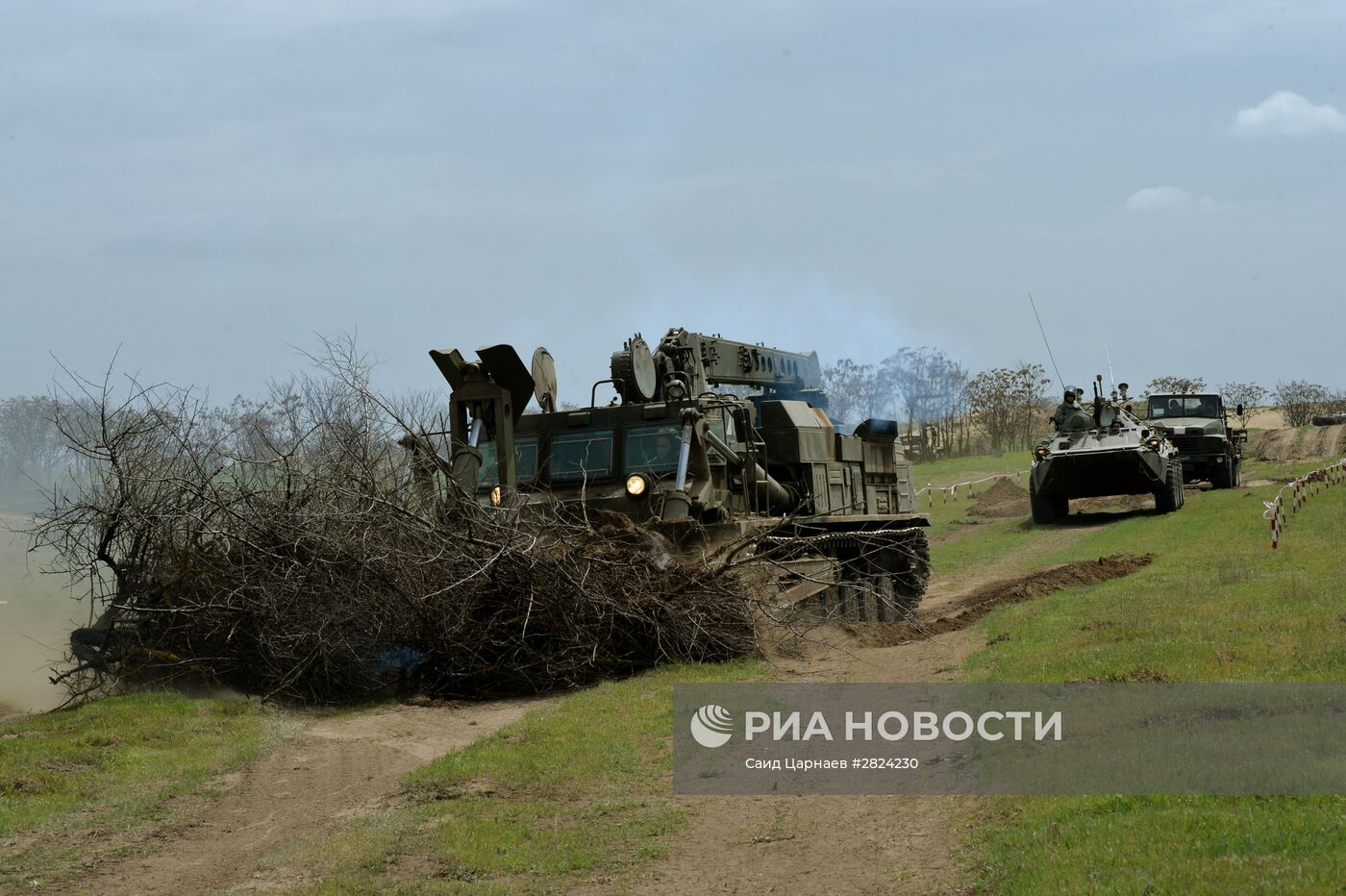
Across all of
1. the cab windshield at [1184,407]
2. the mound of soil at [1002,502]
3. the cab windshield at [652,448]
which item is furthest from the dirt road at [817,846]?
the cab windshield at [1184,407]

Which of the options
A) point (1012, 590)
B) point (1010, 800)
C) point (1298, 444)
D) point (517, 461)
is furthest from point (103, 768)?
point (1298, 444)

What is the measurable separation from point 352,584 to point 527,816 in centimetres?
408

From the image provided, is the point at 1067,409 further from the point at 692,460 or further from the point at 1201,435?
the point at 692,460

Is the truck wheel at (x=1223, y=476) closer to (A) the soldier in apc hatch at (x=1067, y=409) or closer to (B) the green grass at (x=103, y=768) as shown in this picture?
(A) the soldier in apc hatch at (x=1067, y=409)

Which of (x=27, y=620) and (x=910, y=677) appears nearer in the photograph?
(x=910, y=677)

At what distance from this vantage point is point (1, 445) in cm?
3875

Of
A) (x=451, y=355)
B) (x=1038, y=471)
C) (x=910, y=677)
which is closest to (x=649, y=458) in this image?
(x=451, y=355)

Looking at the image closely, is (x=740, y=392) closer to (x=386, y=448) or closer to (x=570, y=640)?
(x=386, y=448)

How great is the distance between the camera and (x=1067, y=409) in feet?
82.5

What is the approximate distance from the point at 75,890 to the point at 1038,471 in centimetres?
2113

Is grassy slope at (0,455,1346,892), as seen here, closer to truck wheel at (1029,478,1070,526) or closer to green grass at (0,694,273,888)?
green grass at (0,694,273,888)

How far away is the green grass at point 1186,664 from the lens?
4.89 meters

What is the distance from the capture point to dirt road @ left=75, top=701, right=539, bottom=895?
6.29 meters

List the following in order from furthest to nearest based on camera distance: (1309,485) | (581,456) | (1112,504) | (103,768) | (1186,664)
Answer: (1112,504), (1309,485), (581,456), (1186,664), (103,768)
